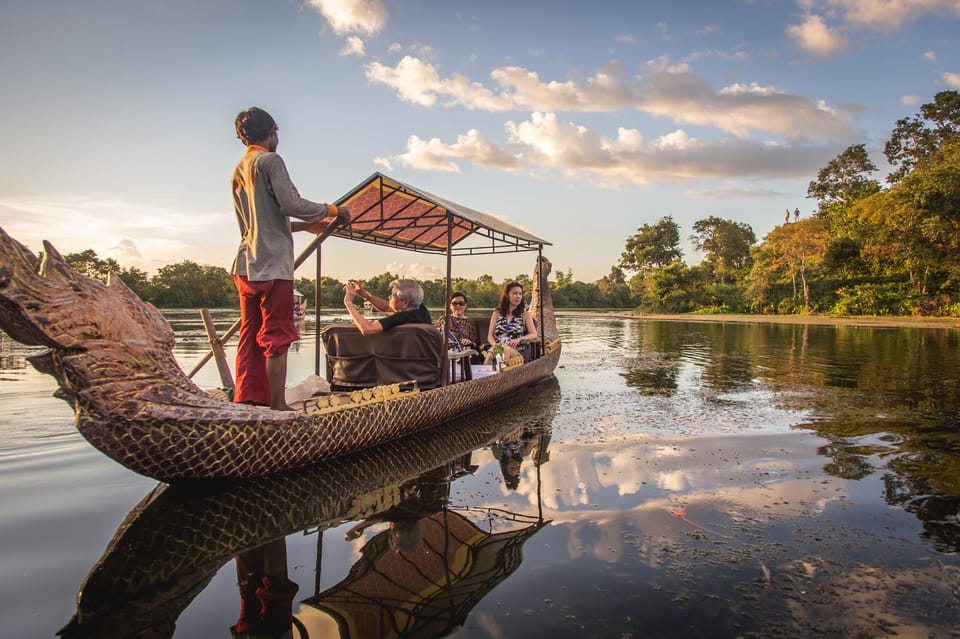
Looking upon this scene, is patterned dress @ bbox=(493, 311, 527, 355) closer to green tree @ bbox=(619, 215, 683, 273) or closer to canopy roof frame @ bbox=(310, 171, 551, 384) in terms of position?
canopy roof frame @ bbox=(310, 171, 551, 384)

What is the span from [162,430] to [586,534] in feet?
8.48

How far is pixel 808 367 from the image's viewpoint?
10812mm

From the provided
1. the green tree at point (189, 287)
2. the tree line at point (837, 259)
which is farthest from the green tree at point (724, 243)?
the green tree at point (189, 287)

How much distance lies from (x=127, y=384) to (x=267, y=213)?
1.54m

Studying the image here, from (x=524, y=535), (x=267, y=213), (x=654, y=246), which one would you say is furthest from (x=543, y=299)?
(x=654, y=246)

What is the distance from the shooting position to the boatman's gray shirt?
400 centimetres

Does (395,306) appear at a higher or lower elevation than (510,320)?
higher

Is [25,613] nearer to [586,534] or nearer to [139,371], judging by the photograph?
[139,371]

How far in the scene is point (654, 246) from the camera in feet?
186

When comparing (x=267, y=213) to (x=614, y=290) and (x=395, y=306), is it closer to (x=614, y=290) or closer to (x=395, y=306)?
(x=395, y=306)

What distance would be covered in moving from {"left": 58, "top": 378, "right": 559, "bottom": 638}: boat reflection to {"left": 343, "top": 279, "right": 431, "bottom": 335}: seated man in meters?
1.40

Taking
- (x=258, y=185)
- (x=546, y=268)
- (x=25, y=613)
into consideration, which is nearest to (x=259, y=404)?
(x=258, y=185)

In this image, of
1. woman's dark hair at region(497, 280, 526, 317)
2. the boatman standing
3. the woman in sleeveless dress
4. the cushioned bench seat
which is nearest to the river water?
the cushioned bench seat

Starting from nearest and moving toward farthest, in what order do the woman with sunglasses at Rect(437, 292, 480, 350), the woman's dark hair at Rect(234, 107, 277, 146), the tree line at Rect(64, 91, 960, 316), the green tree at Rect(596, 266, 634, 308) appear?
the woman's dark hair at Rect(234, 107, 277, 146) < the woman with sunglasses at Rect(437, 292, 480, 350) < the tree line at Rect(64, 91, 960, 316) < the green tree at Rect(596, 266, 634, 308)
